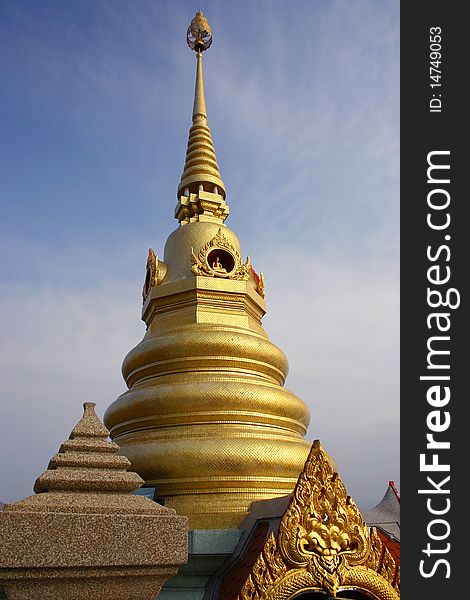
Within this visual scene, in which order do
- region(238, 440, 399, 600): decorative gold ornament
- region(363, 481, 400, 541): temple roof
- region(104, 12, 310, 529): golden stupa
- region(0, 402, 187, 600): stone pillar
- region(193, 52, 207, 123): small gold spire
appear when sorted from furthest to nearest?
region(193, 52, 207, 123): small gold spire < region(363, 481, 400, 541): temple roof < region(104, 12, 310, 529): golden stupa < region(238, 440, 399, 600): decorative gold ornament < region(0, 402, 187, 600): stone pillar

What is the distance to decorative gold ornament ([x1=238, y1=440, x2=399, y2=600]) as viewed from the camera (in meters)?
4.94

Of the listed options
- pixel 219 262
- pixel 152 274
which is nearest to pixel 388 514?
pixel 219 262

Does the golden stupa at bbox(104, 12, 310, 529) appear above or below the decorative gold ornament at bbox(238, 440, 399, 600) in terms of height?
above

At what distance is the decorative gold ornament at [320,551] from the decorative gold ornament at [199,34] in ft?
34.8

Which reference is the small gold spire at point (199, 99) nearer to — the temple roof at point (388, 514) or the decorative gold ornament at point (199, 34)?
the decorative gold ornament at point (199, 34)

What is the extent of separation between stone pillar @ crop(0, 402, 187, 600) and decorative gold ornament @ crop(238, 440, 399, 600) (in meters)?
1.33

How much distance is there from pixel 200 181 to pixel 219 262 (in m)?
2.07

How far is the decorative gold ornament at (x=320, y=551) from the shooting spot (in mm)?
4938

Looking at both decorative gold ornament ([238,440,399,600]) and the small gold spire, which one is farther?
the small gold spire

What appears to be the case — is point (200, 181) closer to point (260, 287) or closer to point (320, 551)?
point (260, 287)

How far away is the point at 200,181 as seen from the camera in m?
10.8

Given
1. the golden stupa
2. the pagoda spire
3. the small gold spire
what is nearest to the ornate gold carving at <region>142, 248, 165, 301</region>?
the golden stupa

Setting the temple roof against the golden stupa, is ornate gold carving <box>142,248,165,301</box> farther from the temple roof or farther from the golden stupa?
the temple roof

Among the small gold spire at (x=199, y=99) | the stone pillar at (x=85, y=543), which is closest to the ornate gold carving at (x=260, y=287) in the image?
the small gold spire at (x=199, y=99)
